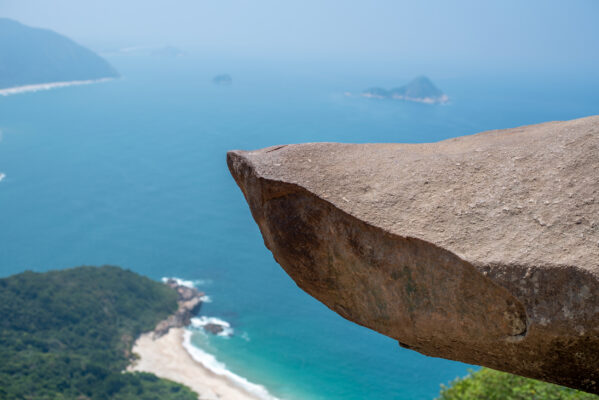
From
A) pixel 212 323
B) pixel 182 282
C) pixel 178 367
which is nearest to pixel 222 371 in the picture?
pixel 178 367

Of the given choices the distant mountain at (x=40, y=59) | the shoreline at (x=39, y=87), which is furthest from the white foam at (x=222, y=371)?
the distant mountain at (x=40, y=59)

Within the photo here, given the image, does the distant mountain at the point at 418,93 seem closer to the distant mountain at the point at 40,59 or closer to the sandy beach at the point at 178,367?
the distant mountain at the point at 40,59

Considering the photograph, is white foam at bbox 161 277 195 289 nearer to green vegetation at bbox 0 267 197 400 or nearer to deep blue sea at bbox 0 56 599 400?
deep blue sea at bbox 0 56 599 400

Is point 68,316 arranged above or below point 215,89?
below

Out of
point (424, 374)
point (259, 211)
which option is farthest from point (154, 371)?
point (259, 211)

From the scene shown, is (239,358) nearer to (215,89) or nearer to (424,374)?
(424,374)
